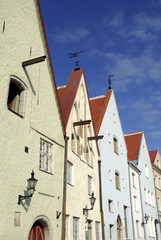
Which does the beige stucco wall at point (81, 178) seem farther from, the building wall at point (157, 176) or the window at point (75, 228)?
the building wall at point (157, 176)

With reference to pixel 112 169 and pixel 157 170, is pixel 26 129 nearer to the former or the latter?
pixel 112 169

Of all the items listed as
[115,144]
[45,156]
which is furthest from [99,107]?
[45,156]

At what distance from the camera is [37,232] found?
11133 millimetres

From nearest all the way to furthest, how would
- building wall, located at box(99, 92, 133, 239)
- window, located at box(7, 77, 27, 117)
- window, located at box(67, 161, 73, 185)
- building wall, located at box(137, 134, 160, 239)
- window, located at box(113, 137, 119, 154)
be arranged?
window, located at box(7, 77, 27, 117) < window, located at box(67, 161, 73, 185) < building wall, located at box(99, 92, 133, 239) < window, located at box(113, 137, 119, 154) < building wall, located at box(137, 134, 160, 239)

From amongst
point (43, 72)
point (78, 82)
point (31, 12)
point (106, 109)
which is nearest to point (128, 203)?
A: point (106, 109)

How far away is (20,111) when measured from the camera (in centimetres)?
1114

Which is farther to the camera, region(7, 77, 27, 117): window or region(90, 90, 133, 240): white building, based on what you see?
region(90, 90, 133, 240): white building

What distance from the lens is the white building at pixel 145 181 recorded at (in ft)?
94.4

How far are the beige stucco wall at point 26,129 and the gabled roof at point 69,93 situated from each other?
67.3 inches

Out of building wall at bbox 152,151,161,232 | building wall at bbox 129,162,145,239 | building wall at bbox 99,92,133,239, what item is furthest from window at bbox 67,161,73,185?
building wall at bbox 152,151,161,232

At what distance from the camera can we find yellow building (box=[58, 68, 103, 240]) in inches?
559

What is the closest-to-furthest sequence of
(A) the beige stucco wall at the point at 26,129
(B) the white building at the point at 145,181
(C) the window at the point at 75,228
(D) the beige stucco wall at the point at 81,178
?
(A) the beige stucco wall at the point at 26,129 → (C) the window at the point at 75,228 → (D) the beige stucco wall at the point at 81,178 → (B) the white building at the point at 145,181

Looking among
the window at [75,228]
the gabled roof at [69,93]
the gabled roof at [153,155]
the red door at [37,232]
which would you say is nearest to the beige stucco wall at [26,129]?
the red door at [37,232]

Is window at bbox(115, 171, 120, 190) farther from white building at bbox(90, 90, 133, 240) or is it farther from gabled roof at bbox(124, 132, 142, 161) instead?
gabled roof at bbox(124, 132, 142, 161)
